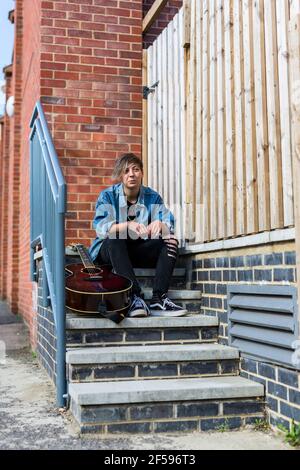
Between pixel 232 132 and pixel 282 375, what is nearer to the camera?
pixel 282 375

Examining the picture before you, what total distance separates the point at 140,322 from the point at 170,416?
0.69 metres

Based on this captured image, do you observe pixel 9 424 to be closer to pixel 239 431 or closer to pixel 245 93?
pixel 239 431

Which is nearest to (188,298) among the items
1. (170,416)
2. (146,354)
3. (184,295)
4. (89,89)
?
(184,295)

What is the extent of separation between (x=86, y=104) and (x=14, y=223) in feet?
12.2

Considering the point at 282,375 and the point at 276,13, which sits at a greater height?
the point at 276,13

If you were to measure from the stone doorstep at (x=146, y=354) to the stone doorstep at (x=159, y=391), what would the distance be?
0.12 m

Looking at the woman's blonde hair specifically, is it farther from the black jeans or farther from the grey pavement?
the grey pavement

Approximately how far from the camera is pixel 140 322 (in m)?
3.18

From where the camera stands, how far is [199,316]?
341cm

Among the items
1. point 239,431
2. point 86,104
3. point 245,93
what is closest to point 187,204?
point 245,93

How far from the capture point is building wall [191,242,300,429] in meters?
2.55

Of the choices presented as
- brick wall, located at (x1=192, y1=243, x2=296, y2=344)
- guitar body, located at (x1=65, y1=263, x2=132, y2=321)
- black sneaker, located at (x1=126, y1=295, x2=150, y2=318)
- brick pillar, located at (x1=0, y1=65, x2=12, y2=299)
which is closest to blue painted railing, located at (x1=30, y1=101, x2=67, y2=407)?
guitar body, located at (x1=65, y1=263, x2=132, y2=321)

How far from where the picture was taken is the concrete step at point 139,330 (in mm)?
3090
